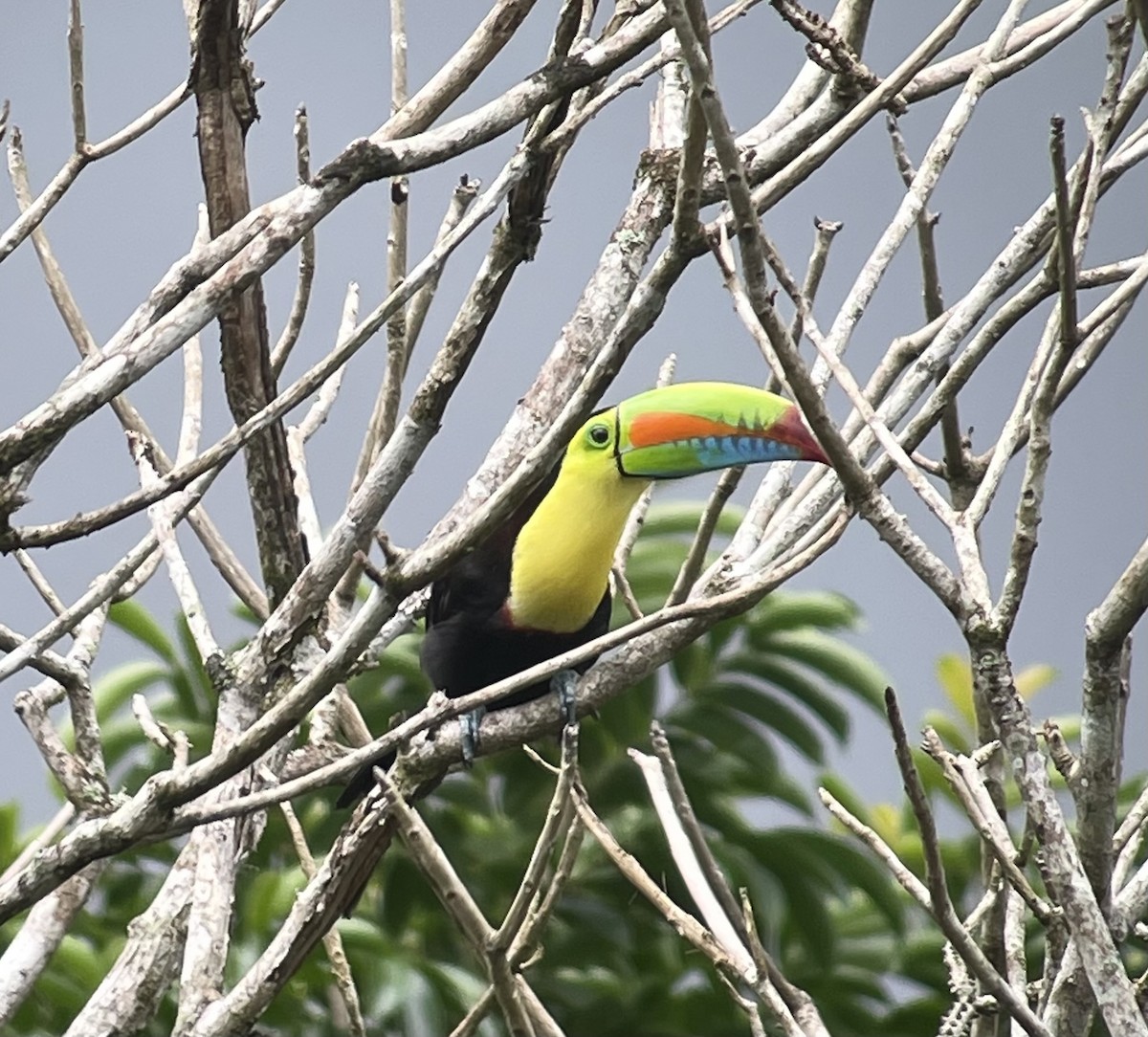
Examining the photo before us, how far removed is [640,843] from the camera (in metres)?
2.16

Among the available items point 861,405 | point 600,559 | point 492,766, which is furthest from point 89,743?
point 492,766

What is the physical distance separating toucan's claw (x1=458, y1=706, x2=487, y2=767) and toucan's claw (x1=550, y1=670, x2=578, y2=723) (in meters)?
0.07

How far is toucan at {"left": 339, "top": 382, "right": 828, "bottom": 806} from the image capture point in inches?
57.9

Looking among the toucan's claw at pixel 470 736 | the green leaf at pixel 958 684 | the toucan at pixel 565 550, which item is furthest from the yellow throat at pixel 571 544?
the green leaf at pixel 958 684

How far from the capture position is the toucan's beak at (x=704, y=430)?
50.4 inches

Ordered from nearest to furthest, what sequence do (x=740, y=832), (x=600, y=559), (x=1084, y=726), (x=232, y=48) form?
(x=1084, y=726) → (x=232, y=48) → (x=600, y=559) → (x=740, y=832)

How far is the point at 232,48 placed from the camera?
0.93 meters

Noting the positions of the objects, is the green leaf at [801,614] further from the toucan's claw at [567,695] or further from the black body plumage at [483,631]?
the toucan's claw at [567,695]

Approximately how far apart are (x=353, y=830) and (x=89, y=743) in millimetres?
181

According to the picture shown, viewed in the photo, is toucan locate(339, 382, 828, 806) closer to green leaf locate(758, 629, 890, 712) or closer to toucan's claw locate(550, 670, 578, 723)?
toucan's claw locate(550, 670, 578, 723)

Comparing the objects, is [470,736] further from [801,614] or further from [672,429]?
[801,614]

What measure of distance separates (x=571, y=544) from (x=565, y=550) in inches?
0.5

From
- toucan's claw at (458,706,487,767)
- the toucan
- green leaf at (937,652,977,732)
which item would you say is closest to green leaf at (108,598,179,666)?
the toucan

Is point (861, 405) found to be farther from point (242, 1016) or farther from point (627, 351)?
point (242, 1016)
